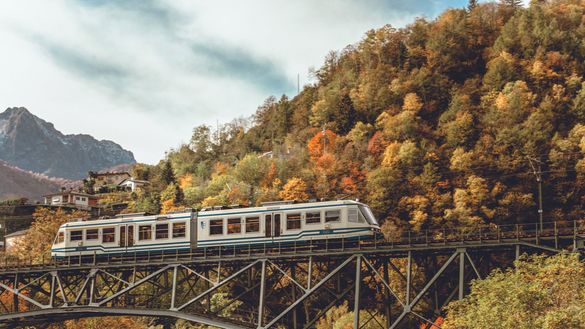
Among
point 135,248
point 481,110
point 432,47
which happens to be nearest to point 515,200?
point 481,110

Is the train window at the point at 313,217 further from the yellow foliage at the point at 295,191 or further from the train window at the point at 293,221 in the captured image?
the yellow foliage at the point at 295,191

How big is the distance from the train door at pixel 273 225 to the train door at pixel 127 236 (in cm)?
954

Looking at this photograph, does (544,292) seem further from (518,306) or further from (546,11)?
(546,11)

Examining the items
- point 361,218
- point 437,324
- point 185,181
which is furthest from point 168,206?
point 437,324

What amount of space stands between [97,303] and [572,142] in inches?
2195

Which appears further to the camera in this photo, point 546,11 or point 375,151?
point 546,11

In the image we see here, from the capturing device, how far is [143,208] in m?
89.4

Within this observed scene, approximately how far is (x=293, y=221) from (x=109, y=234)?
13.0 m

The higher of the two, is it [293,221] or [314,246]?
[293,221]

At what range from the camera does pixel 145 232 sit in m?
41.8

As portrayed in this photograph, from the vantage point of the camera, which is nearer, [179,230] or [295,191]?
[179,230]

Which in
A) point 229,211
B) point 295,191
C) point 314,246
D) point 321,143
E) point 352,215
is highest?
point 321,143

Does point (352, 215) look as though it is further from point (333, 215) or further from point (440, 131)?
point (440, 131)

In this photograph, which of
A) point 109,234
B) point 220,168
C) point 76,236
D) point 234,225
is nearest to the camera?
point 234,225
